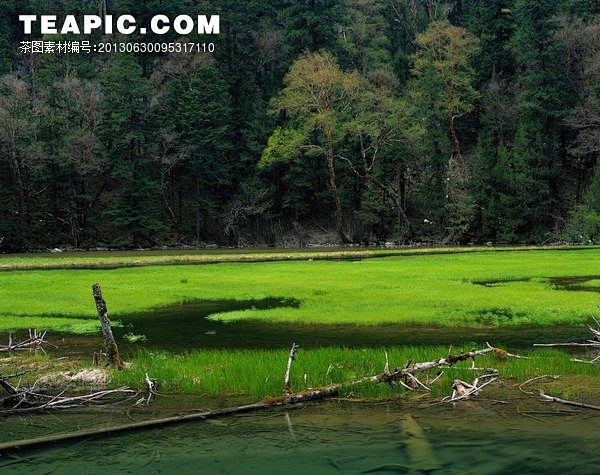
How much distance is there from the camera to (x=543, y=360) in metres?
11.8

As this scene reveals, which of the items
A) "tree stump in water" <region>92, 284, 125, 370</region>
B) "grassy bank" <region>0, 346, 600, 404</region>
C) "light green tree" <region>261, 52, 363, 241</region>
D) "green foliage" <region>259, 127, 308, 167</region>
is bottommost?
"grassy bank" <region>0, 346, 600, 404</region>

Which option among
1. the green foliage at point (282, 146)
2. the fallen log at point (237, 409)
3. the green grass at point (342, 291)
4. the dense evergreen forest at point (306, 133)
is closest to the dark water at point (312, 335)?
the green grass at point (342, 291)

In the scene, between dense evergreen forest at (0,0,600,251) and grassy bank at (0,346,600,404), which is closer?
grassy bank at (0,346,600,404)

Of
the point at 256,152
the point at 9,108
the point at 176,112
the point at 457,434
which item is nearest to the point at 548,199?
the point at 256,152

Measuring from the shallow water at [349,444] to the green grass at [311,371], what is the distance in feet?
3.49

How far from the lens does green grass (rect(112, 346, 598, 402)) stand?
10.3 m

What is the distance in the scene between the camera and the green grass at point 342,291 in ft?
62.0

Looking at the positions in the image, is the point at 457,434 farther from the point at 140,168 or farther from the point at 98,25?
the point at 98,25

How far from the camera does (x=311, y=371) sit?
1108cm

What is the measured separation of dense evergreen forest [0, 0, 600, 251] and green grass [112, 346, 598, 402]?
50.8 m

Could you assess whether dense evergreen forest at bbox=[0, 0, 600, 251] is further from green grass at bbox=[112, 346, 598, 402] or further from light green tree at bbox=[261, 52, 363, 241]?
green grass at bbox=[112, 346, 598, 402]

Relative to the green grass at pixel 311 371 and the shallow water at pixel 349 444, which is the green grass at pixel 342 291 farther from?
the shallow water at pixel 349 444

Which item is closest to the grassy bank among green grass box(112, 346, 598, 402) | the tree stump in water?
green grass box(112, 346, 598, 402)

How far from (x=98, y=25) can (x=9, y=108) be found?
80.0 ft
